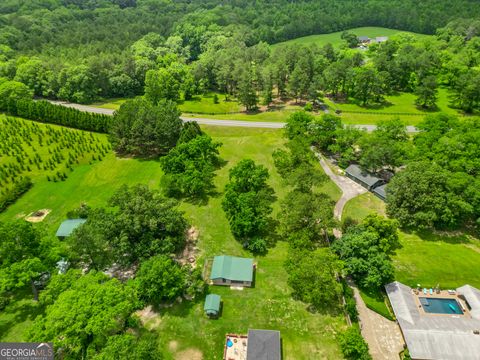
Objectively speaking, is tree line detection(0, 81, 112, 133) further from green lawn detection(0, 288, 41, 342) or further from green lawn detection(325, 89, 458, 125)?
green lawn detection(325, 89, 458, 125)

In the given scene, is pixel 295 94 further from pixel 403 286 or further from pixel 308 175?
pixel 403 286

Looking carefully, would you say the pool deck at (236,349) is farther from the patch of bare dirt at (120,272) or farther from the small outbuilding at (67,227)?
the small outbuilding at (67,227)

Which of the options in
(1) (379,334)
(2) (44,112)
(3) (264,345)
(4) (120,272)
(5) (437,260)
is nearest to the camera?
(3) (264,345)

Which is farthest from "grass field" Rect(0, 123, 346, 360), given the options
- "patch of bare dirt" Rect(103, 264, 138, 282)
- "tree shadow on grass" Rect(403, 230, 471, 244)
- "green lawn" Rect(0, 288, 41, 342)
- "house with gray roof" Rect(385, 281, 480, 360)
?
"tree shadow on grass" Rect(403, 230, 471, 244)

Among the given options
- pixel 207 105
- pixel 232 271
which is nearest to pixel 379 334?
pixel 232 271

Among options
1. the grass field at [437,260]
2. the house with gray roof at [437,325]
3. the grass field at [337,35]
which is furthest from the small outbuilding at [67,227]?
the grass field at [337,35]

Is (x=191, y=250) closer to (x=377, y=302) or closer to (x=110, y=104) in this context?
(x=377, y=302)

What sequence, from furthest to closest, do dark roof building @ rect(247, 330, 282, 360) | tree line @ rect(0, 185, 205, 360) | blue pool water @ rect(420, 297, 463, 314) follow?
1. blue pool water @ rect(420, 297, 463, 314)
2. dark roof building @ rect(247, 330, 282, 360)
3. tree line @ rect(0, 185, 205, 360)

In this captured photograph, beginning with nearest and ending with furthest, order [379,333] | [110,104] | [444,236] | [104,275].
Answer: [104,275] < [379,333] < [444,236] < [110,104]
